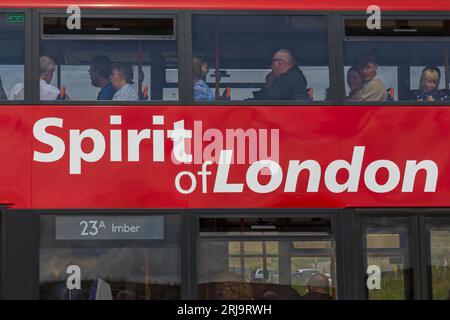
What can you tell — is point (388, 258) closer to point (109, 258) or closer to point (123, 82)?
point (109, 258)

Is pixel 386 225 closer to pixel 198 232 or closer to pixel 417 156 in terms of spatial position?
pixel 417 156

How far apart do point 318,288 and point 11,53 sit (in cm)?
404

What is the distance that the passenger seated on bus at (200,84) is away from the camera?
7832 mm

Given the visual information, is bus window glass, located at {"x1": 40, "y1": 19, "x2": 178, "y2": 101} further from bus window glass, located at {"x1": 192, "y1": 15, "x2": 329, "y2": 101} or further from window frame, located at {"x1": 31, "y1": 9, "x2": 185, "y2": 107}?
bus window glass, located at {"x1": 192, "y1": 15, "x2": 329, "y2": 101}

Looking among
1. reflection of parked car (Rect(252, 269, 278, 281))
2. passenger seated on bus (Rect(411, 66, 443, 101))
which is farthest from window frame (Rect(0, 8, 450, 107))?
reflection of parked car (Rect(252, 269, 278, 281))

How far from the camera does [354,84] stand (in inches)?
316

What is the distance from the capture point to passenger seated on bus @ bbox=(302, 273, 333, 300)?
25.5ft

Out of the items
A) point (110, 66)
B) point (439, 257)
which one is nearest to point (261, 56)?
point (110, 66)

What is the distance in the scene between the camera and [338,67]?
798cm

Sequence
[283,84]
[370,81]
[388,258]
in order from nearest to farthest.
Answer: [388,258] < [283,84] < [370,81]

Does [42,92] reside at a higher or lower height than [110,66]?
lower

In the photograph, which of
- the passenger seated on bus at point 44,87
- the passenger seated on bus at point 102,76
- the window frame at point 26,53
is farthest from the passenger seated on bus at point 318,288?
the window frame at point 26,53

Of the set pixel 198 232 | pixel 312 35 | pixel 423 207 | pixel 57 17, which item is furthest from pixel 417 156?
pixel 57 17
